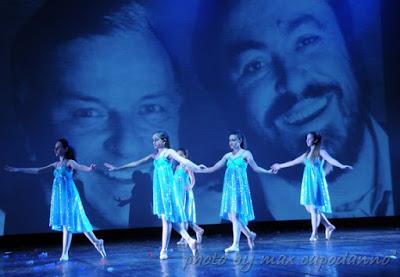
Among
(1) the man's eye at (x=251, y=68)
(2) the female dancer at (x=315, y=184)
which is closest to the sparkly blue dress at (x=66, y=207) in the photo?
(2) the female dancer at (x=315, y=184)

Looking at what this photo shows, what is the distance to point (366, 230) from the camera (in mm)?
9664

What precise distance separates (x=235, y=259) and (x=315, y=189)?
2.93 meters

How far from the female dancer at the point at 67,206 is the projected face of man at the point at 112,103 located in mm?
2345

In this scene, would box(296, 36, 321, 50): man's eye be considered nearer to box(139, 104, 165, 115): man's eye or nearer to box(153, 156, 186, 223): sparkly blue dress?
box(139, 104, 165, 115): man's eye

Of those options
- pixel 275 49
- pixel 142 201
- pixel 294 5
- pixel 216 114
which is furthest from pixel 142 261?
pixel 294 5

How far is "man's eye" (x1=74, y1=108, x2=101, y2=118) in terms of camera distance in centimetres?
941

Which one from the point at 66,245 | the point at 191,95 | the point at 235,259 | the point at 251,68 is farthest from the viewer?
the point at 251,68

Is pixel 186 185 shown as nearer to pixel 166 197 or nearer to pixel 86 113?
pixel 86 113

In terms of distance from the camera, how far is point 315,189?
8.70 metres

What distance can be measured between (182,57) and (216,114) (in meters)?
1.17

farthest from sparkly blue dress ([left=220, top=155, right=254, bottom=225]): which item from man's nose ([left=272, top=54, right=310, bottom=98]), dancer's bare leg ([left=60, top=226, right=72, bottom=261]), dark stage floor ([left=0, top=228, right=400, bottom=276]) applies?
man's nose ([left=272, top=54, right=310, bottom=98])

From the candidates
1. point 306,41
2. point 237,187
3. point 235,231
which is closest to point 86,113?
point 237,187

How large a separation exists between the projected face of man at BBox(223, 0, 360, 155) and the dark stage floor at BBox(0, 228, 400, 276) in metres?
2.35

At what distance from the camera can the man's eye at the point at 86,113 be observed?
370 inches
